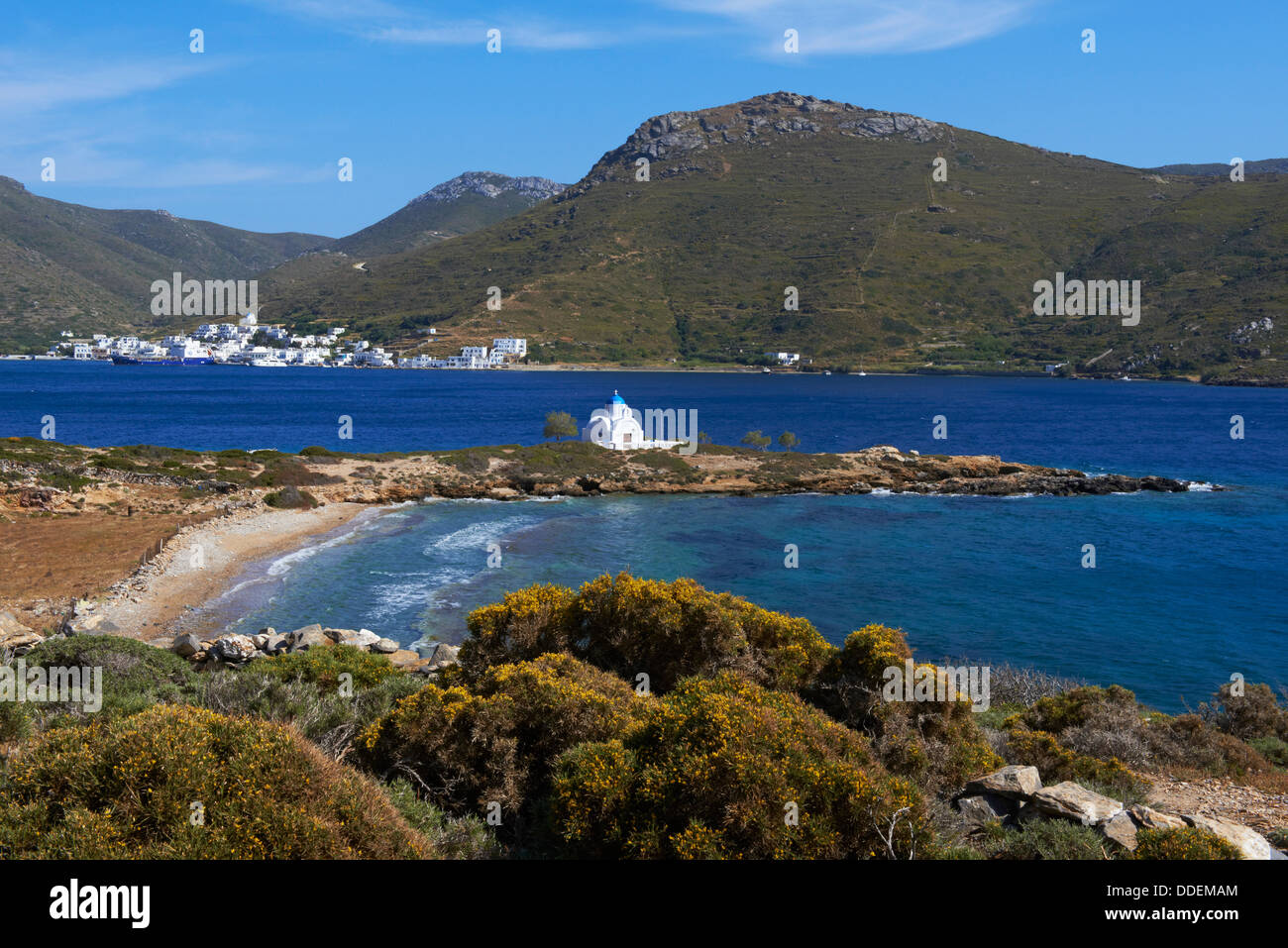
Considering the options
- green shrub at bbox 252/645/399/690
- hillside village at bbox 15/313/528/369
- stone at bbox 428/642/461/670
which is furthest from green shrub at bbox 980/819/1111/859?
hillside village at bbox 15/313/528/369

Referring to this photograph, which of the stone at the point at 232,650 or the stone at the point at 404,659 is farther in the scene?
the stone at the point at 232,650

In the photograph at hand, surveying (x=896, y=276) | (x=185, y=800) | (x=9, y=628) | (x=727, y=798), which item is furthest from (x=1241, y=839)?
(x=896, y=276)

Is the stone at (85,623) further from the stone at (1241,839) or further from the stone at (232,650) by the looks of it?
the stone at (1241,839)

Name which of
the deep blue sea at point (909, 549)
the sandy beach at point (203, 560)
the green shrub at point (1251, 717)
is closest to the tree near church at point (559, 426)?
the deep blue sea at point (909, 549)

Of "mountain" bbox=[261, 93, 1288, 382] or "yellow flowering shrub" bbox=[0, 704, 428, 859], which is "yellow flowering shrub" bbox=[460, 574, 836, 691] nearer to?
"yellow flowering shrub" bbox=[0, 704, 428, 859]

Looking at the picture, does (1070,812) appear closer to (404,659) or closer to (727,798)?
(727,798)
